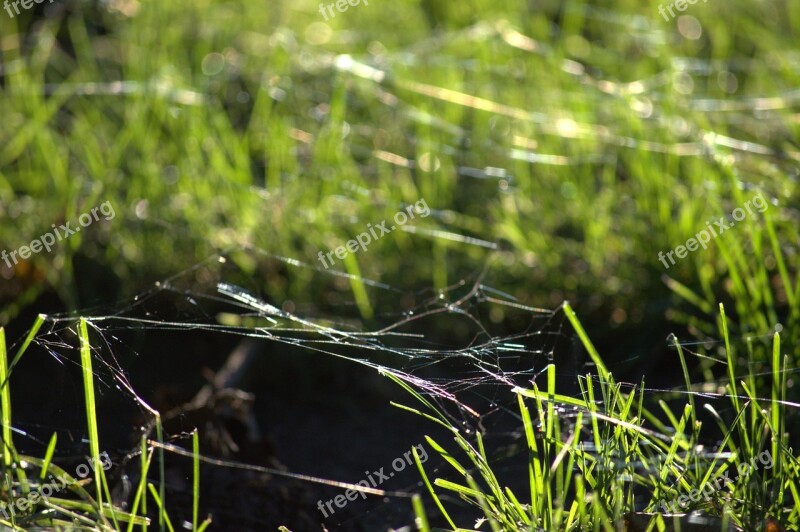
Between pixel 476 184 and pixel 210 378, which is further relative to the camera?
pixel 476 184

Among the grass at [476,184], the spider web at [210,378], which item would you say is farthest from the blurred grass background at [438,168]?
the spider web at [210,378]

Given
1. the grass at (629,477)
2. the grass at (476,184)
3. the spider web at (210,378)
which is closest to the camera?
the grass at (629,477)

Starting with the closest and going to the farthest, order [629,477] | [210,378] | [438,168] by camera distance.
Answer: [629,477], [210,378], [438,168]

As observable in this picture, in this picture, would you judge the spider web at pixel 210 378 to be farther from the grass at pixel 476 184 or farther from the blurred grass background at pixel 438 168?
the blurred grass background at pixel 438 168

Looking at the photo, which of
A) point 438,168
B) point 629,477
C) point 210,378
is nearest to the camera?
point 629,477

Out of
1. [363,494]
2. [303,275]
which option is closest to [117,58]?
[303,275]

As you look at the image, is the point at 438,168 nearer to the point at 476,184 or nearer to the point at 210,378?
the point at 476,184

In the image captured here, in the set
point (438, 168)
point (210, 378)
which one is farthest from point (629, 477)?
point (438, 168)

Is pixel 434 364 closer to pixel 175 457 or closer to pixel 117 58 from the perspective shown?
pixel 175 457
